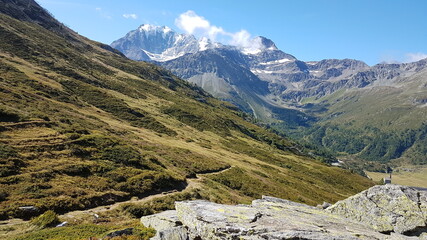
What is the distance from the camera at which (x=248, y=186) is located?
171 feet

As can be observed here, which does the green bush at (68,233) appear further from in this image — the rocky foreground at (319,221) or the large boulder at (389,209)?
the large boulder at (389,209)

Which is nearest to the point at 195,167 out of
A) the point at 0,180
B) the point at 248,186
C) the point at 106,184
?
the point at 248,186

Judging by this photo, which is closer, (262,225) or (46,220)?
(262,225)

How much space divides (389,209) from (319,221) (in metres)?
5.70

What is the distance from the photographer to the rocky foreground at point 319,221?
39.8 feet

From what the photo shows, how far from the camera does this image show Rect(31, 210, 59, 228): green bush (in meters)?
21.4

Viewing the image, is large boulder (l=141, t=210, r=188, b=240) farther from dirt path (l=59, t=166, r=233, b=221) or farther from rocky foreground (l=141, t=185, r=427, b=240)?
dirt path (l=59, t=166, r=233, b=221)

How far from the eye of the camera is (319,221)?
14516 millimetres

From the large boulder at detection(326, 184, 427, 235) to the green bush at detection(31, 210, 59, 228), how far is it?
22.7 metres

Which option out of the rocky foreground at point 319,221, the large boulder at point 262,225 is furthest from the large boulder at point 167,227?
the large boulder at point 262,225

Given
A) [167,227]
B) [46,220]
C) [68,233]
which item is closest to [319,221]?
[167,227]

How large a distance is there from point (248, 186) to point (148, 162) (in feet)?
68.9

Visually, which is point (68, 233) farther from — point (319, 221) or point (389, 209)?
point (389, 209)

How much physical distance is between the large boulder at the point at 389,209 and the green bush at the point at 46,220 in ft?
74.4
